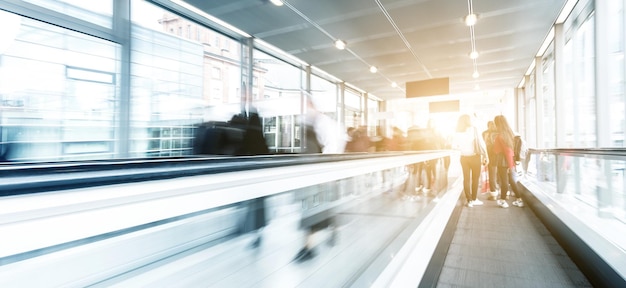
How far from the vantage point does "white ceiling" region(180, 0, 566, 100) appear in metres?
4.83

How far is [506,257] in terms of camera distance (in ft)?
8.71

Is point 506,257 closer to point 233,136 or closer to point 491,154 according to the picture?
→ point 233,136

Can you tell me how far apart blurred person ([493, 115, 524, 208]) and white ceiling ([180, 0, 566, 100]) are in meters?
1.94

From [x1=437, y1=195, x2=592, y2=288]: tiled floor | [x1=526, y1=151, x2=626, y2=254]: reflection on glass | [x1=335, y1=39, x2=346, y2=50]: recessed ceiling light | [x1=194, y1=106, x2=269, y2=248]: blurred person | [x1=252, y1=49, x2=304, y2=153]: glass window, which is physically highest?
[x1=335, y1=39, x2=346, y2=50]: recessed ceiling light

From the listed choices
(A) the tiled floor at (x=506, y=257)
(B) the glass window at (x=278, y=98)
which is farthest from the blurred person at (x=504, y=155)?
(B) the glass window at (x=278, y=98)

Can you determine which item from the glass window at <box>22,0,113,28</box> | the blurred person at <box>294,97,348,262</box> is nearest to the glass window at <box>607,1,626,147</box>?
the blurred person at <box>294,97,348,262</box>

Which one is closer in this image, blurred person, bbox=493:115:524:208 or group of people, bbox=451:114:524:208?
group of people, bbox=451:114:524:208

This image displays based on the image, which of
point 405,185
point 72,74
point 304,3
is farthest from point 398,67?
point 72,74

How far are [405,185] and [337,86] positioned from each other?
7.33m

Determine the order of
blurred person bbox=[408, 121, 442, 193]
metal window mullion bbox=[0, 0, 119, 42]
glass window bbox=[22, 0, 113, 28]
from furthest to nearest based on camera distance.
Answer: blurred person bbox=[408, 121, 442, 193], glass window bbox=[22, 0, 113, 28], metal window mullion bbox=[0, 0, 119, 42]

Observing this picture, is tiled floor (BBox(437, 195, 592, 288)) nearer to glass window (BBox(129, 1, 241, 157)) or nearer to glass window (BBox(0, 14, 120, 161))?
glass window (BBox(129, 1, 241, 157))

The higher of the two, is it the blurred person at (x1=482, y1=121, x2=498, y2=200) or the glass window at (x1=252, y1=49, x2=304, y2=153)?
the glass window at (x1=252, y1=49, x2=304, y2=153)

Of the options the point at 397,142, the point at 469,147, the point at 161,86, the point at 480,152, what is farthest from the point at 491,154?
the point at 161,86

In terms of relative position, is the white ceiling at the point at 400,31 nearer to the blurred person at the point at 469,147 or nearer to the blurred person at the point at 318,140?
the blurred person at the point at 469,147
